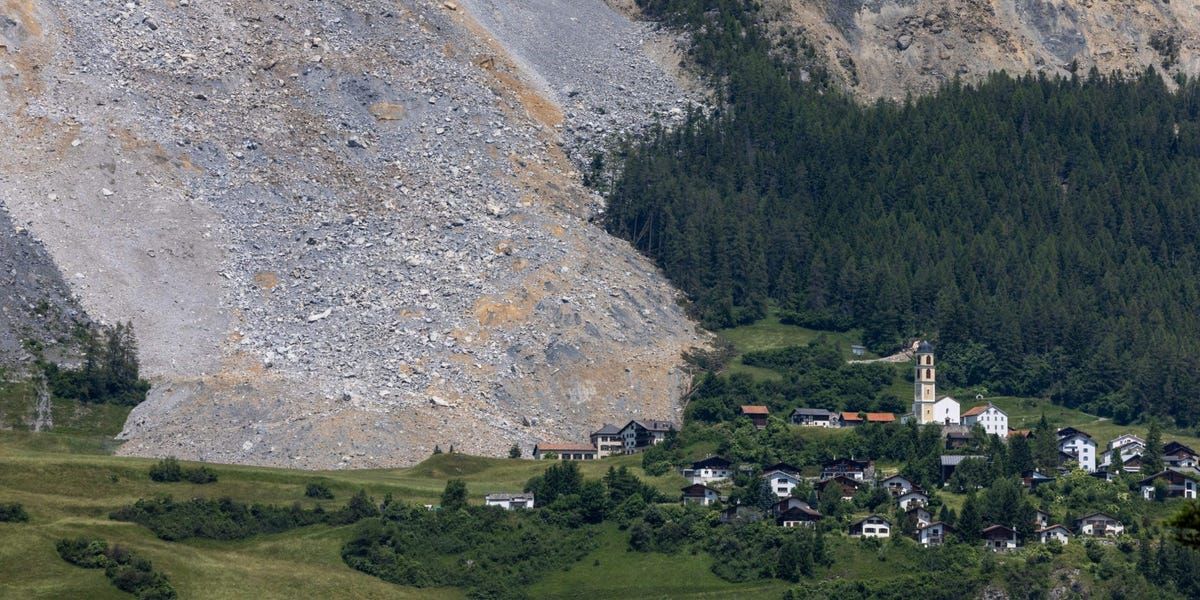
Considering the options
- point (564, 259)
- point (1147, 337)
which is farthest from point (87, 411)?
point (1147, 337)

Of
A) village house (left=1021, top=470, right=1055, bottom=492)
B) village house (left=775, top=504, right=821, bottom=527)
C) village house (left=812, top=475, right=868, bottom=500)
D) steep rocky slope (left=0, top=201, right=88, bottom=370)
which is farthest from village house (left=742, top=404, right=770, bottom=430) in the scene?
steep rocky slope (left=0, top=201, right=88, bottom=370)

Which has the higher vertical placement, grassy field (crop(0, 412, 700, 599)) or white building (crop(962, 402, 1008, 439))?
white building (crop(962, 402, 1008, 439))

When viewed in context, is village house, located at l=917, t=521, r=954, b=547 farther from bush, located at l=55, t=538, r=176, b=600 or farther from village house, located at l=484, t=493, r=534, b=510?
bush, located at l=55, t=538, r=176, b=600

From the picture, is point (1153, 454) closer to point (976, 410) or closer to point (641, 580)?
point (976, 410)

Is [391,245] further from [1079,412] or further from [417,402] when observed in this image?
[1079,412]

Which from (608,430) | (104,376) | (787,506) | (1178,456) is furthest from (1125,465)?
(104,376)

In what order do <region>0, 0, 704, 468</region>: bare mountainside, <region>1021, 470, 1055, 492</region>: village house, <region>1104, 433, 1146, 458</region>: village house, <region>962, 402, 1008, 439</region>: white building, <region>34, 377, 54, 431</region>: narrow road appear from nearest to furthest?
<region>1021, 470, 1055, 492</region>: village house → <region>1104, 433, 1146, 458</region>: village house → <region>34, 377, 54, 431</region>: narrow road → <region>0, 0, 704, 468</region>: bare mountainside → <region>962, 402, 1008, 439</region>: white building

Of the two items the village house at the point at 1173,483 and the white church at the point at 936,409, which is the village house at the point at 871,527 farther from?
the white church at the point at 936,409
